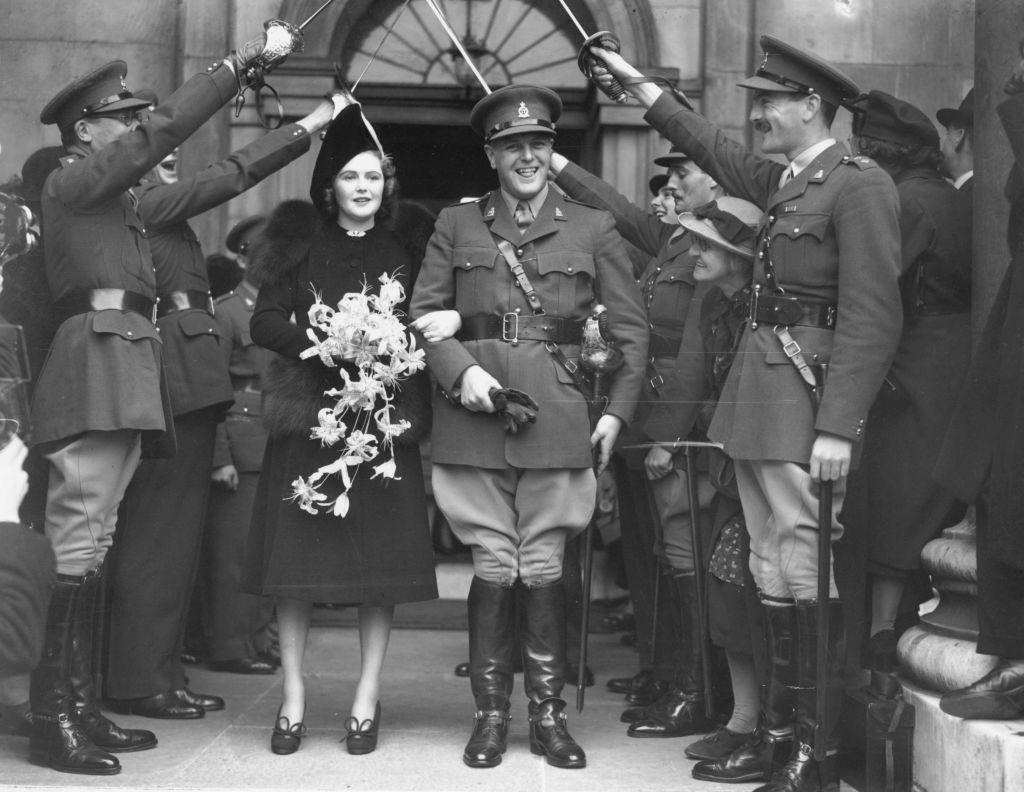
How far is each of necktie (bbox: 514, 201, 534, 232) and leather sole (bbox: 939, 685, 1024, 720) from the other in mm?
2015

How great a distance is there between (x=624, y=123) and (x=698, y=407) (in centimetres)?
230

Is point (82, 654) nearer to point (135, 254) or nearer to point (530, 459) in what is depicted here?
point (135, 254)

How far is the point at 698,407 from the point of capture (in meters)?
4.75

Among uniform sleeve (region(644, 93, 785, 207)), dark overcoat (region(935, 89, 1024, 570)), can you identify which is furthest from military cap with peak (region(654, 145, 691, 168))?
dark overcoat (region(935, 89, 1024, 570))

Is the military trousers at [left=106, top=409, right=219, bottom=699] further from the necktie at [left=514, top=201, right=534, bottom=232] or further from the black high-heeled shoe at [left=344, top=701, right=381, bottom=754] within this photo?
the necktie at [left=514, top=201, right=534, bottom=232]

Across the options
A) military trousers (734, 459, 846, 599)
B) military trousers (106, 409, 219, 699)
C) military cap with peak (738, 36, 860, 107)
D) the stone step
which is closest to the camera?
the stone step

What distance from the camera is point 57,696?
415 centimetres

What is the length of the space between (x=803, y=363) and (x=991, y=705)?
1.08 meters

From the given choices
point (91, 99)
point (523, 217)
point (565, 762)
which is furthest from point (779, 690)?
point (91, 99)

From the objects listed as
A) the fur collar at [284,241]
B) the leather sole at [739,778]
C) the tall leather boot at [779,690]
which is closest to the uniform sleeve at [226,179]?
the fur collar at [284,241]

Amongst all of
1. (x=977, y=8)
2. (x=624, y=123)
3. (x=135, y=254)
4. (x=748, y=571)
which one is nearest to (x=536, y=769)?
(x=748, y=571)

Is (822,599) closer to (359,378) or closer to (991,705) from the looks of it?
(991,705)

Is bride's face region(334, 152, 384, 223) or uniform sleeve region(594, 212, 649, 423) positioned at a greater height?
bride's face region(334, 152, 384, 223)

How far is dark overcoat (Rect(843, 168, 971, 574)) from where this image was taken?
4.18 metres
